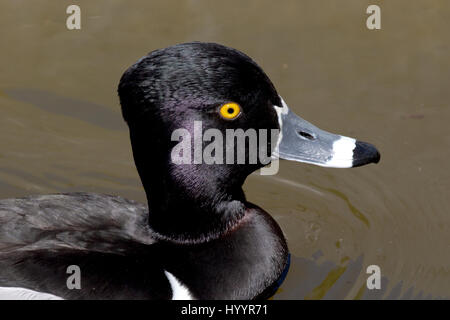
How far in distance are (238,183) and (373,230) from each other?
1255 mm

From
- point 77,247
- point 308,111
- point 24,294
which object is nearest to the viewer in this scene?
point 24,294

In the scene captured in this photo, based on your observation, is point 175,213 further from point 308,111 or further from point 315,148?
point 308,111

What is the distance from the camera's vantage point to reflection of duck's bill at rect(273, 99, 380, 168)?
5336 millimetres

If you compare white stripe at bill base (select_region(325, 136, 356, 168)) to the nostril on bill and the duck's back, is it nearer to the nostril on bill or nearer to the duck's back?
the nostril on bill

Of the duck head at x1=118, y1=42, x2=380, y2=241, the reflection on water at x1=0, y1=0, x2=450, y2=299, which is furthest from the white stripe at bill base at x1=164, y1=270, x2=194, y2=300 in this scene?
the reflection on water at x1=0, y1=0, x2=450, y2=299

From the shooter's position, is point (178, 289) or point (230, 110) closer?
point (230, 110)

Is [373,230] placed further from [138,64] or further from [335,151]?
[138,64]

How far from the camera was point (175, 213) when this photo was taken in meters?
5.32

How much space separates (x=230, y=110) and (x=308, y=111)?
2020mm

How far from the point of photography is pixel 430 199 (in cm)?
629

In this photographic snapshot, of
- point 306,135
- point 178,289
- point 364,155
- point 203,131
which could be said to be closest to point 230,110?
point 203,131

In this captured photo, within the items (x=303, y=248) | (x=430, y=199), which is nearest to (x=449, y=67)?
(x=430, y=199)

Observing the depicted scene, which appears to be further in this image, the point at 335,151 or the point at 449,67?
the point at 449,67

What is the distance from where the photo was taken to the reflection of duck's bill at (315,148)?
210 inches
